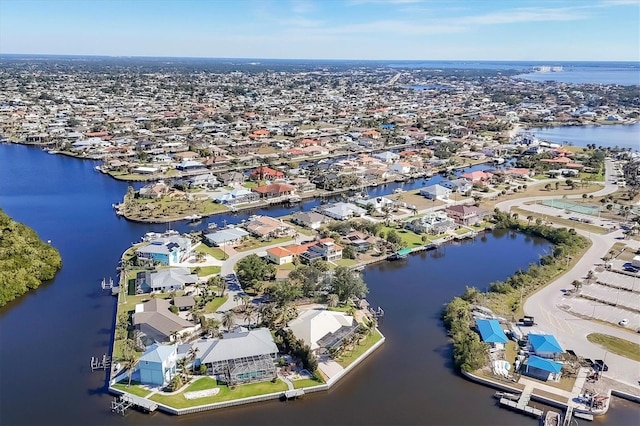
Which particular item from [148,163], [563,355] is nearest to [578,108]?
[148,163]

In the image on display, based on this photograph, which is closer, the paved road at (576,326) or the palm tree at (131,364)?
the palm tree at (131,364)

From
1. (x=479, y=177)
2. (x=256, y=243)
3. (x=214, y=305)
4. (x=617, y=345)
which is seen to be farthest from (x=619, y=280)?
(x=479, y=177)

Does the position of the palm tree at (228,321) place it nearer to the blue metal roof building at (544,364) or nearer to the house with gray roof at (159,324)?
the house with gray roof at (159,324)

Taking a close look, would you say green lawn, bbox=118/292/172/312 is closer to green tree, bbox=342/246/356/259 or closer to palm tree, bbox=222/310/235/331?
palm tree, bbox=222/310/235/331

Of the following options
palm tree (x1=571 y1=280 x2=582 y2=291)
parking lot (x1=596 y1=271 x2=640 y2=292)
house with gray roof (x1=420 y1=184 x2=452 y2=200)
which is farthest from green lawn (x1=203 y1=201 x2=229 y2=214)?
parking lot (x1=596 y1=271 x2=640 y2=292)

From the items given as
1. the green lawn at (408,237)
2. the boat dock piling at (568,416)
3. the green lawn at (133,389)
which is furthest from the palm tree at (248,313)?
the boat dock piling at (568,416)

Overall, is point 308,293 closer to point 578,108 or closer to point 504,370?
point 504,370
